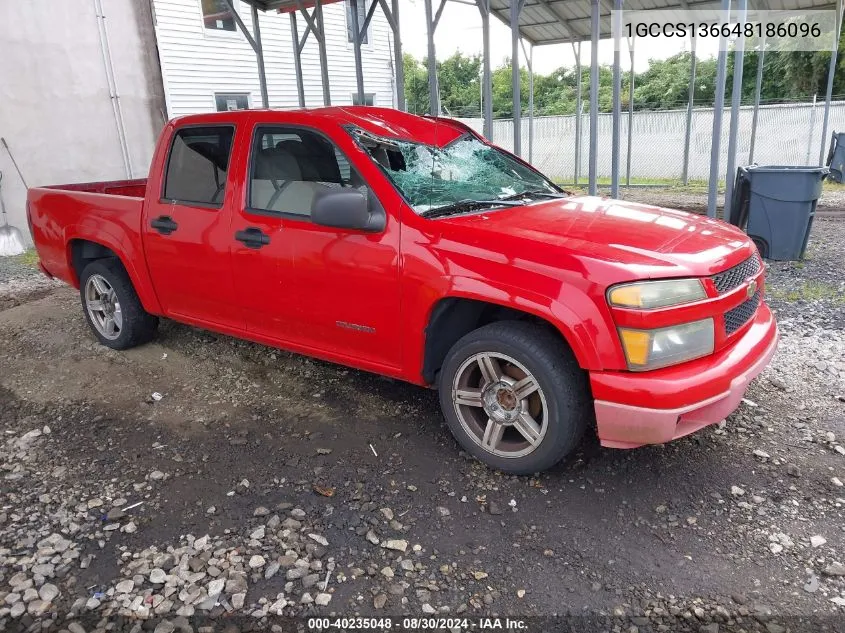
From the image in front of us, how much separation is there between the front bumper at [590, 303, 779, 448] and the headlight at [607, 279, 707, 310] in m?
0.30

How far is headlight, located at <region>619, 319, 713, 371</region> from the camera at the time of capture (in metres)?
2.63

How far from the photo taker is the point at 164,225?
421cm

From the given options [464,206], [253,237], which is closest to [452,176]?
[464,206]

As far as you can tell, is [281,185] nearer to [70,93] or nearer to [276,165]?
[276,165]

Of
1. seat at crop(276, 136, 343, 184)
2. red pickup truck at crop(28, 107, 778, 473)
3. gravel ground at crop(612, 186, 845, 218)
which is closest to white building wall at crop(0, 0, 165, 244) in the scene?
red pickup truck at crop(28, 107, 778, 473)

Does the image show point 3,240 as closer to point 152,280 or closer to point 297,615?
point 152,280

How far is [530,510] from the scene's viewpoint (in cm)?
289

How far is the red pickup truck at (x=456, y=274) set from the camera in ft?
8.79

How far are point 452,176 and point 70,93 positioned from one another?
405 inches

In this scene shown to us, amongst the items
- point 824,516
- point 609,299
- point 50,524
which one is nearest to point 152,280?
point 50,524

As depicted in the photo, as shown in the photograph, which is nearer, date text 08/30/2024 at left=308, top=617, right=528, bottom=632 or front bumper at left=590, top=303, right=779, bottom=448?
date text 08/30/2024 at left=308, top=617, right=528, bottom=632

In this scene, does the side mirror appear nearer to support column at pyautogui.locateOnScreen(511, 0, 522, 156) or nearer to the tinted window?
the tinted window

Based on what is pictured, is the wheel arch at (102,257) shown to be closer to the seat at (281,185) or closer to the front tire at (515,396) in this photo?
the seat at (281,185)

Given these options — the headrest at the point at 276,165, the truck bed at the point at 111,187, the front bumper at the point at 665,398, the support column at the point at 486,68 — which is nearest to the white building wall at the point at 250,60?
the support column at the point at 486,68
